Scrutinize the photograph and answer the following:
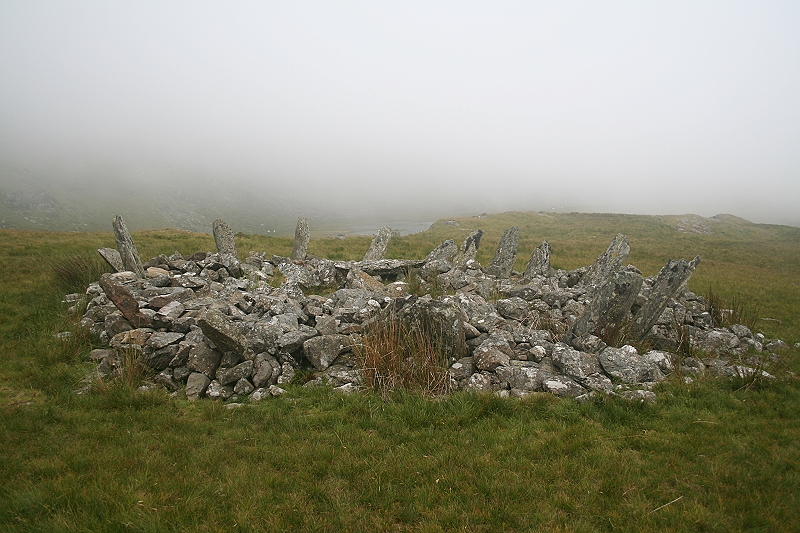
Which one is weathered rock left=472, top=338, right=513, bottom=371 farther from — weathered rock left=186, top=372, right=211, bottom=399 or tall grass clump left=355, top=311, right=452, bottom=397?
weathered rock left=186, top=372, right=211, bottom=399

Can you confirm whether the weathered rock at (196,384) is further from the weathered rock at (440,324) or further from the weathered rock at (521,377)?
the weathered rock at (521,377)

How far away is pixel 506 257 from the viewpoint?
21.4 m

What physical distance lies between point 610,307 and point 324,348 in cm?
864

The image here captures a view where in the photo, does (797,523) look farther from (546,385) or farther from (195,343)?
(195,343)

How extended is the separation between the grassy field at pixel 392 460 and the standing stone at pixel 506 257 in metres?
12.2

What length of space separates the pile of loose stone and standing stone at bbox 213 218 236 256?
4699mm

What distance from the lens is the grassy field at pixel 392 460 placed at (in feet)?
17.5

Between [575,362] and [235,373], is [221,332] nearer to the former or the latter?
[235,373]

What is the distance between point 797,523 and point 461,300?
9.00 meters

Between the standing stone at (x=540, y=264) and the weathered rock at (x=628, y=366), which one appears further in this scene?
the standing stone at (x=540, y=264)

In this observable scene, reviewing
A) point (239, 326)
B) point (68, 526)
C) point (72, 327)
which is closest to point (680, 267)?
point (239, 326)

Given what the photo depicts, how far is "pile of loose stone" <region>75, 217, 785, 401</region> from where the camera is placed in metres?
9.68

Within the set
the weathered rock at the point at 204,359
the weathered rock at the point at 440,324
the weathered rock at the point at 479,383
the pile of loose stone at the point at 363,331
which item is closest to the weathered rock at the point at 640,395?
the pile of loose stone at the point at 363,331

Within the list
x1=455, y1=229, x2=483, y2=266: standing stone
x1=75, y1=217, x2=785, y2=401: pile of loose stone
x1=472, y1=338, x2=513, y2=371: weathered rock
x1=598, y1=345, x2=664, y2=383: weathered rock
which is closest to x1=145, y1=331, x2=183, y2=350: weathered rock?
x1=75, y1=217, x2=785, y2=401: pile of loose stone
